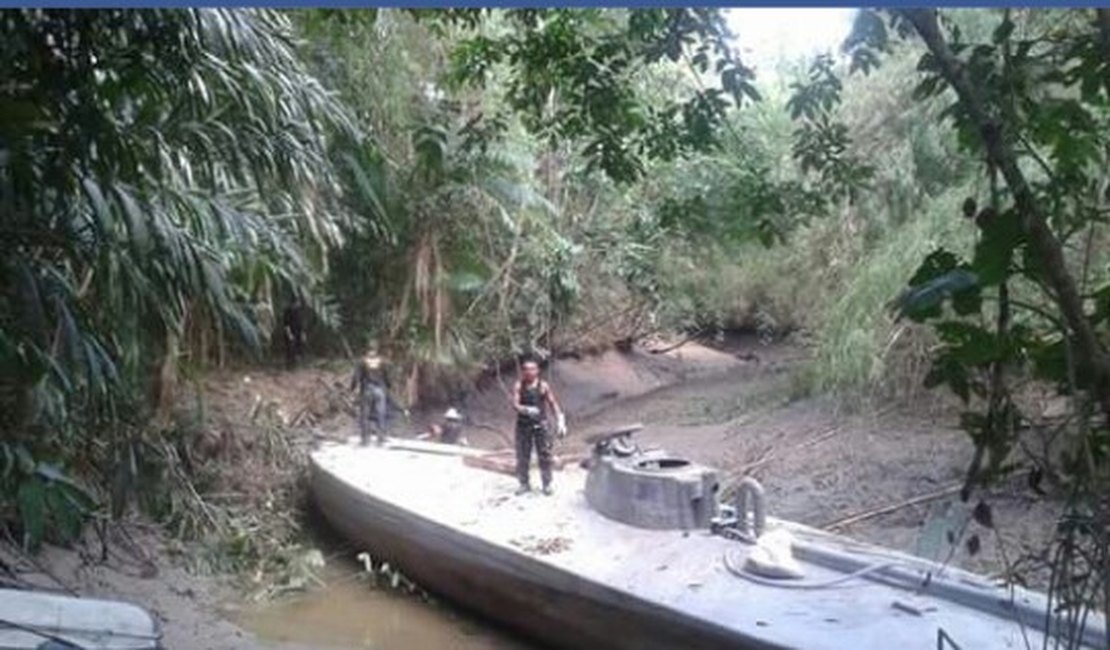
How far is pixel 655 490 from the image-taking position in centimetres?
488

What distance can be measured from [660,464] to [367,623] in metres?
1.82

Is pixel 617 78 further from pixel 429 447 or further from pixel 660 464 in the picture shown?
pixel 429 447

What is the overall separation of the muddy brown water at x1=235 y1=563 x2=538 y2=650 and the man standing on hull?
2.32ft

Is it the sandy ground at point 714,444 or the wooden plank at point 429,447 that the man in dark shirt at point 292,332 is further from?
the wooden plank at point 429,447

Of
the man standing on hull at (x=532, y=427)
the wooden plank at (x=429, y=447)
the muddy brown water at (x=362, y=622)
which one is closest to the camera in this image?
the muddy brown water at (x=362, y=622)

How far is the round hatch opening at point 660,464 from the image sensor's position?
16.2 ft

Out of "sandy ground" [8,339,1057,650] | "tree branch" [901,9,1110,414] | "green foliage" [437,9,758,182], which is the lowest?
"sandy ground" [8,339,1057,650]

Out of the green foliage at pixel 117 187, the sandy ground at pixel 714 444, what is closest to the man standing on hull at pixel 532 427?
the sandy ground at pixel 714 444

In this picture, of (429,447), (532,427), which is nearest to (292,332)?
(429,447)

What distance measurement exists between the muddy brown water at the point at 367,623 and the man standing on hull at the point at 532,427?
27.9 inches

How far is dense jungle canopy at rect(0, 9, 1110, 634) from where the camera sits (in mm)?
1284

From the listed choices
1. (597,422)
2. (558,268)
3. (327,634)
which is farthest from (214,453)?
(597,422)

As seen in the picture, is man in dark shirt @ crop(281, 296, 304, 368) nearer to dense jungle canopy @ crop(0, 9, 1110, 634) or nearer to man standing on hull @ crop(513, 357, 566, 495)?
dense jungle canopy @ crop(0, 9, 1110, 634)

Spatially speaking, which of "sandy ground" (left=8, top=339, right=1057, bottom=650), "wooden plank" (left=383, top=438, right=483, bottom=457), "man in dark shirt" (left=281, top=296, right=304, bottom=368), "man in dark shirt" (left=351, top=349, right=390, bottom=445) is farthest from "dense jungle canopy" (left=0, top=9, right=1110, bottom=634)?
"wooden plank" (left=383, top=438, right=483, bottom=457)
